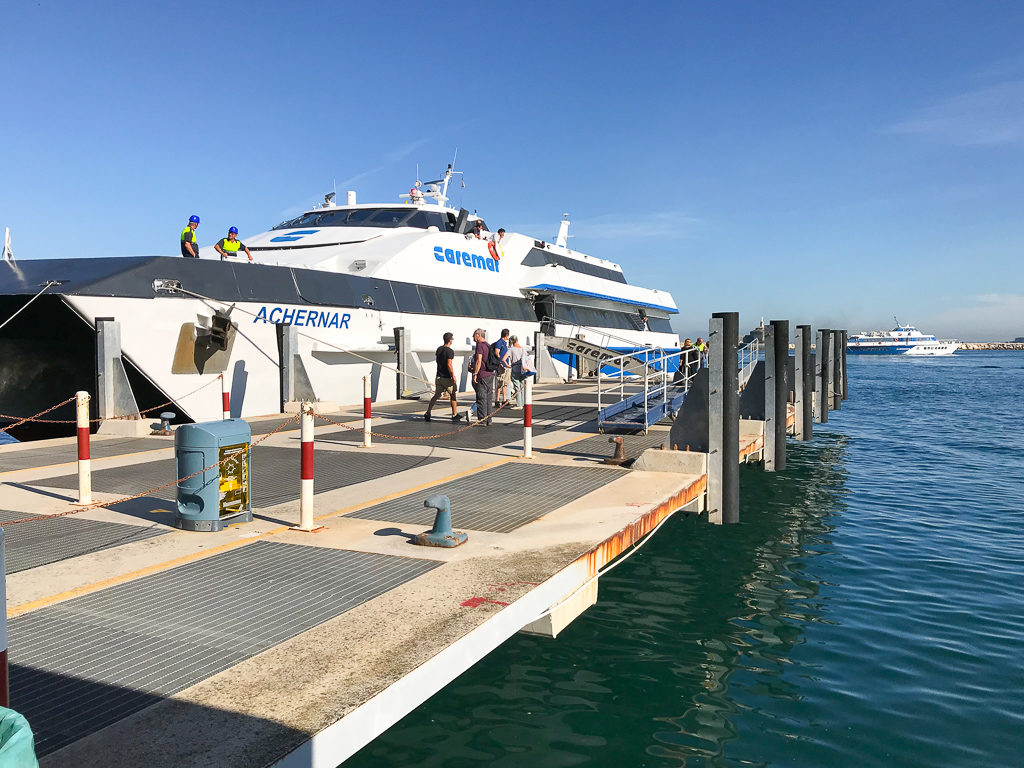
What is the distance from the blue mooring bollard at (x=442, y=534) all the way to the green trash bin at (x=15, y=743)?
4.03m

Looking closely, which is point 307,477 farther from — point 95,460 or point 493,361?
point 493,361

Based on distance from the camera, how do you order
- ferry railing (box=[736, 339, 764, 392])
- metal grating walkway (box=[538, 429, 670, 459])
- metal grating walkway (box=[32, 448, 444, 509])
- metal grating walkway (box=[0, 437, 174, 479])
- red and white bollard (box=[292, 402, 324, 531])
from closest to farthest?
red and white bollard (box=[292, 402, 324, 531]) → metal grating walkway (box=[32, 448, 444, 509]) → metal grating walkway (box=[0, 437, 174, 479]) → metal grating walkway (box=[538, 429, 670, 459]) → ferry railing (box=[736, 339, 764, 392])

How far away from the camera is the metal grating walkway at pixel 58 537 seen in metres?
5.75

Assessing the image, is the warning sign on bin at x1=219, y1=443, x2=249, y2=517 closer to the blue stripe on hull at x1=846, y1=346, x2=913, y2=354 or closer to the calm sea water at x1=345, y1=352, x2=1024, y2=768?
the calm sea water at x1=345, y1=352, x2=1024, y2=768

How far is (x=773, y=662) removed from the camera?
6488 mm

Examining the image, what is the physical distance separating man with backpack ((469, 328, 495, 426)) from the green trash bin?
11952 mm

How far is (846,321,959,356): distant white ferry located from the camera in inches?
6255

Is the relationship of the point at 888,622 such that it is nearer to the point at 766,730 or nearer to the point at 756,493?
the point at 766,730

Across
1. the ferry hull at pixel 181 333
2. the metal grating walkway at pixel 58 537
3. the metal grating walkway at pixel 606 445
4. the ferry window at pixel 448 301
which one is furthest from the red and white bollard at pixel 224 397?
the ferry window at pixel 448 301

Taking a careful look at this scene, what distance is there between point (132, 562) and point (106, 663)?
192 centimetres

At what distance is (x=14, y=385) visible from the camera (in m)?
13.6

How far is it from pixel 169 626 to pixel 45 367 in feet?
37.3

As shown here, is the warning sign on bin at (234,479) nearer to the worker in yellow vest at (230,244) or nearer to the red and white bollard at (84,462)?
the red and white bollard at (84,462)

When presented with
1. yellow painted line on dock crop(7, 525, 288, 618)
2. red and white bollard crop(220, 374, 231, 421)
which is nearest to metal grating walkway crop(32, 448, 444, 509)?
yellow painted line on dock crop(7, 525, 288, 618)
